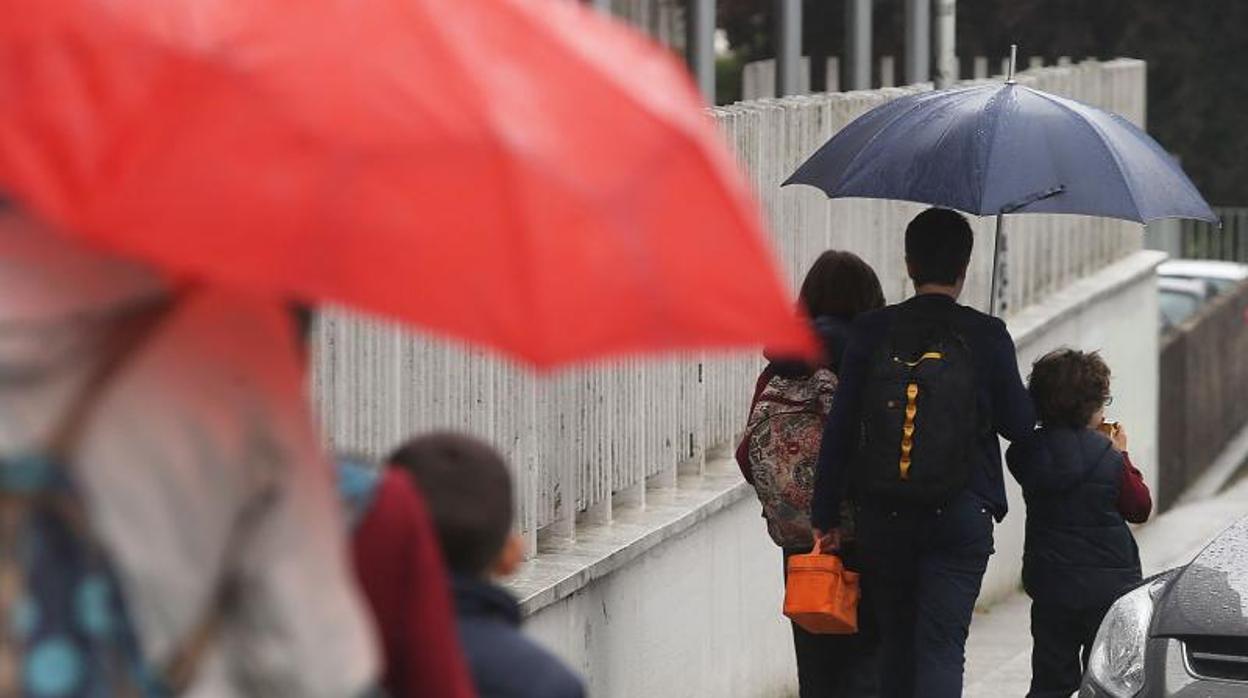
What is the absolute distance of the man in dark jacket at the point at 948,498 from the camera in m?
7.04

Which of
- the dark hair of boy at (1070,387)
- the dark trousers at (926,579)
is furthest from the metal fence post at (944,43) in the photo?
the dark trousers at (926,579)

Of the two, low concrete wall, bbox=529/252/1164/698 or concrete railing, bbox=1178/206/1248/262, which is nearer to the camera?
low concrete wall, bbox=529/252/1164/698

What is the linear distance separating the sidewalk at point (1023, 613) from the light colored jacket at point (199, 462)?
7.71 metres

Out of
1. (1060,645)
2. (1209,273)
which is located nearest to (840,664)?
(1060,645)

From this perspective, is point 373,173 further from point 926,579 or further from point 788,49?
point 788,49

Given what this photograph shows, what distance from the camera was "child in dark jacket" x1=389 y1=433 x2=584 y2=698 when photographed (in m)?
3.51

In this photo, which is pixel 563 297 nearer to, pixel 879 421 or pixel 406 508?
pixel 406 508

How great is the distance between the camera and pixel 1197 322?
1870 centimetres

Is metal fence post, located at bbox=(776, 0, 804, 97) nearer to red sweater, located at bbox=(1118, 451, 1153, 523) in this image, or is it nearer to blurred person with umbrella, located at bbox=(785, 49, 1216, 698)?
blurred person with umbrella, located at bbox=(785, 49, 1216, 698)

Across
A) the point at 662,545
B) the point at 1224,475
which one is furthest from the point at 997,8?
the point at 662,545

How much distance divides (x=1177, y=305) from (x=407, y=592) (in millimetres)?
20411

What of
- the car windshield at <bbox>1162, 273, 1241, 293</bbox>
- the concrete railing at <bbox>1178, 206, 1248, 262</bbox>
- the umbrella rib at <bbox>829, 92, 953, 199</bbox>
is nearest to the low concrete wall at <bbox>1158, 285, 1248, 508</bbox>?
the car windshield at <bbox>1162, 273, 1241, 293</bbox>

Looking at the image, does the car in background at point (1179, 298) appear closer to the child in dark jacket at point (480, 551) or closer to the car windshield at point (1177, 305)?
the car windshield at point (1177, 305)

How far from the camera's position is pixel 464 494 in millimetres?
3514
